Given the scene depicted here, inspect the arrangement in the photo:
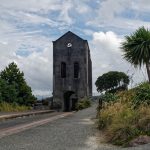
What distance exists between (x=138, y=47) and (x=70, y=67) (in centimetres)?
4664

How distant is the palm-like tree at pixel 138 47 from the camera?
27278mm

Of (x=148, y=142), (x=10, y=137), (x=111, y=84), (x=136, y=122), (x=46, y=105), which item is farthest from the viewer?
(x=111, y=84)

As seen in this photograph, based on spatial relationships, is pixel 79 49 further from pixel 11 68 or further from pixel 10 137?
pixel 10 137

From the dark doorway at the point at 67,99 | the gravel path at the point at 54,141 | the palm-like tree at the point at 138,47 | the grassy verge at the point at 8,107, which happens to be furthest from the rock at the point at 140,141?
the dark doorway at the point at 67,99

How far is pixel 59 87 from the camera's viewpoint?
2872 inches

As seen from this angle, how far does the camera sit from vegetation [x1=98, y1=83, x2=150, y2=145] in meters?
14.3

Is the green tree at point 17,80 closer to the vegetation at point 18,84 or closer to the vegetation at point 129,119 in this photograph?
the vegetation at point 18,84

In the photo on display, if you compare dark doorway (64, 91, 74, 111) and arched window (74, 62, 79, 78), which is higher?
arched window (74, 62, 79, 78)

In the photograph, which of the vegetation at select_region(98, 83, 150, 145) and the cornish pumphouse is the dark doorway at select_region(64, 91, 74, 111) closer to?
the cornish pumphouse

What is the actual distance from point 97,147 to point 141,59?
1446 cm

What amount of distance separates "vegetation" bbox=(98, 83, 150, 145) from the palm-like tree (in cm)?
688

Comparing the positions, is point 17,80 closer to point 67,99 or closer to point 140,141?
point 67,99

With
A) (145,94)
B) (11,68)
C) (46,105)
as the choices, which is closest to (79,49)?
(46,105)

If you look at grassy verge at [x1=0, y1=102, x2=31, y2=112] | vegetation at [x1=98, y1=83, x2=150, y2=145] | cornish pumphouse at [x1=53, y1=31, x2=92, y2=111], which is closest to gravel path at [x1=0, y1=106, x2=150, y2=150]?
vegetation at [x1=98, y1=83, x2=150, y2=145]
